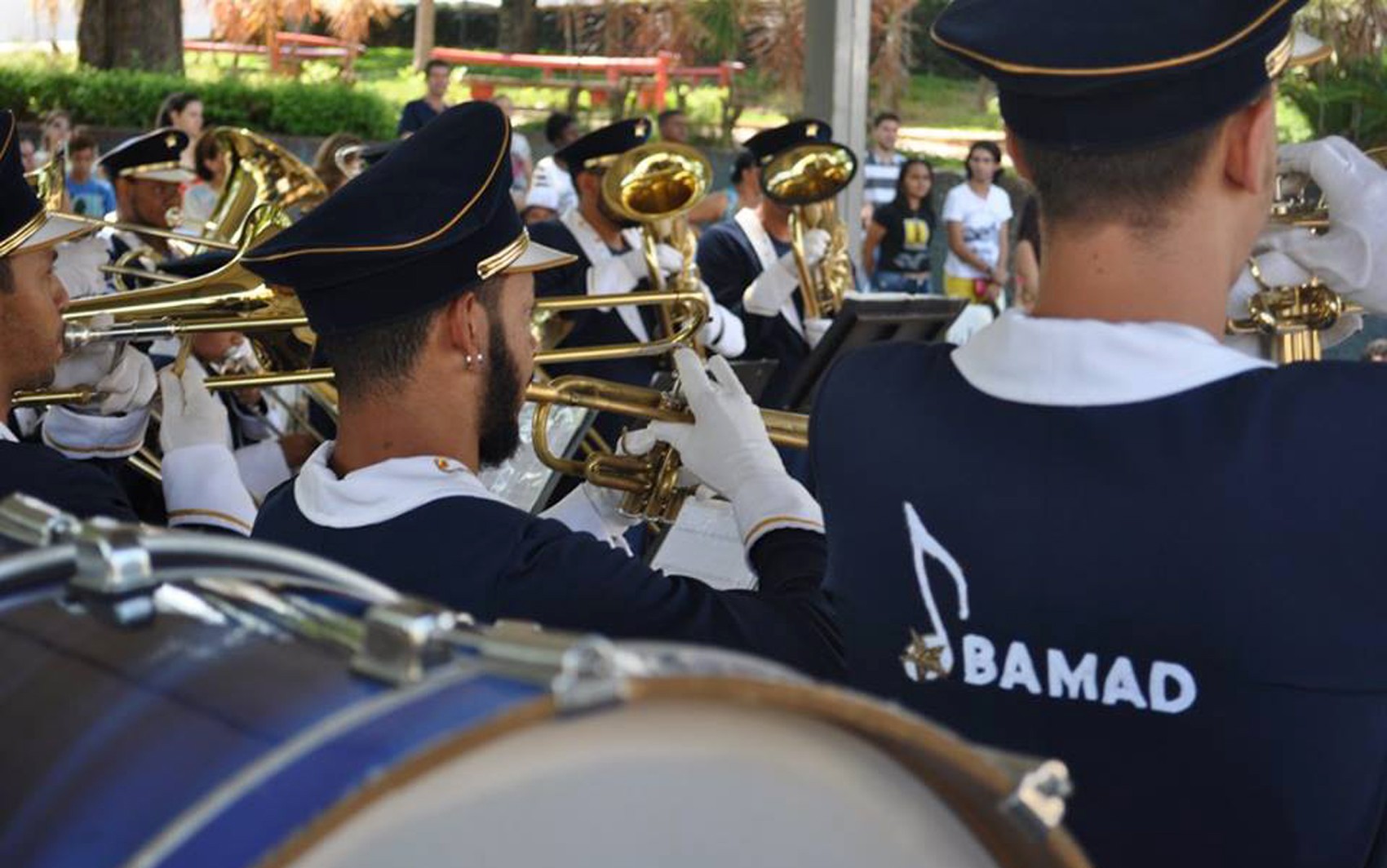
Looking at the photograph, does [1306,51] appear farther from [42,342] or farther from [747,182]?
→ [747,182]

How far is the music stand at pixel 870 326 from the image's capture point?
222 inches

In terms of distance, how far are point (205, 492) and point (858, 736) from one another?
252 cm

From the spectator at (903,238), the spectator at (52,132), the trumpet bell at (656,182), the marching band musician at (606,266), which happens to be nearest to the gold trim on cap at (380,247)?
the marching band musician at (606,266)

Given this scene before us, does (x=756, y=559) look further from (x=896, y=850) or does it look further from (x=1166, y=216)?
(x=896, y=850)

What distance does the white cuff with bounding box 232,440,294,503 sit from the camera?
4652 mm

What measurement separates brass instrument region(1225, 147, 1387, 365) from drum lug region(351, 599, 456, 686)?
1468mm

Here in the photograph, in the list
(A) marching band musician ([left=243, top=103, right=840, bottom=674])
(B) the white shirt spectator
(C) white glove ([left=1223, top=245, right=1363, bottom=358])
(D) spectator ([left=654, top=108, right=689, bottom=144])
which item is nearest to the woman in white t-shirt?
(D) spectator ([left=654, top=108, right=689, bottom=144])

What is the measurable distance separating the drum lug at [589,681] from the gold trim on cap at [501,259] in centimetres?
159

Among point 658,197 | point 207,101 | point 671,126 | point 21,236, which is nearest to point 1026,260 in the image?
point 671,126

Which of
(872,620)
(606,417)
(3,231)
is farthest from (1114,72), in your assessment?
(606,417)

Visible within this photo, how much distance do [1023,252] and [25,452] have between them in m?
8.60

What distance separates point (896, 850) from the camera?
1.23m

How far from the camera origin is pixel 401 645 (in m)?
1.12

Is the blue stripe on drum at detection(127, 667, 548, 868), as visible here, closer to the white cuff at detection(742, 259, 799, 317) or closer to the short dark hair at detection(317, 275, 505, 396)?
the short dark hair at detection(317, 275, 505, 396)
